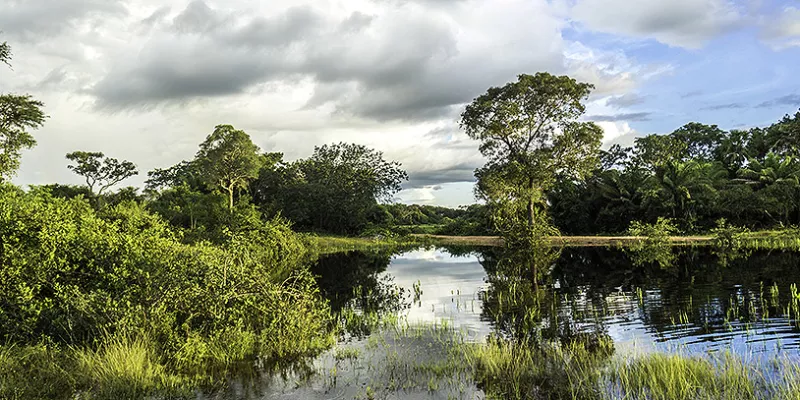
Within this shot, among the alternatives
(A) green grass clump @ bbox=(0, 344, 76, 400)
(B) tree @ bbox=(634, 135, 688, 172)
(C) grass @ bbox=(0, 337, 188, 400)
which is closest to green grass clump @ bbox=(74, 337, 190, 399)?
(C) grass @ bbox=(0, 337, 188, 400)

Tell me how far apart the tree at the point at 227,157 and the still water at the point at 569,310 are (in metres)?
29.0

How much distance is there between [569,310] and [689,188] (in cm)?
3799

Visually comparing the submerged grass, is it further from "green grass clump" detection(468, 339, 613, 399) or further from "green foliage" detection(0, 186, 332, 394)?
"green foliage" detection(0, 186, 332, 394)

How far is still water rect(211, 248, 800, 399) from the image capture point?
9625 millimetres

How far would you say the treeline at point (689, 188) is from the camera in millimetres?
44219

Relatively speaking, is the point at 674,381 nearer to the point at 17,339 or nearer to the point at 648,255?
the point at 17,339

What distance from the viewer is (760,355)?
380 inches

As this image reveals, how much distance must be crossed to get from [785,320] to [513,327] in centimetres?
639

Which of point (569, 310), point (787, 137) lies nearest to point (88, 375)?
point (569, 310)

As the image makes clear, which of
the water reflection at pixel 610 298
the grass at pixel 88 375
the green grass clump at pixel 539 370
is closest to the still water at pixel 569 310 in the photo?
the water reflection at pixel 610 298

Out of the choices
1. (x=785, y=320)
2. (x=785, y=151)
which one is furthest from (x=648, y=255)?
(x=785, y=151)

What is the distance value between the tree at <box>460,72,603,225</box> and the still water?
15289mm

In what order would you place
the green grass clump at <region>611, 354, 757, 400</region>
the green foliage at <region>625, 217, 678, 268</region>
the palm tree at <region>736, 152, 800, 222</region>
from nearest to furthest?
the green grass clump at <region>611, 354, 757, 400</region>, the green foliage at <region>625, 217, 678, 268</region>, the palm tree at <region>736, 152, 800, 222</region>

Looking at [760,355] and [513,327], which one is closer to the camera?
[760,355]
